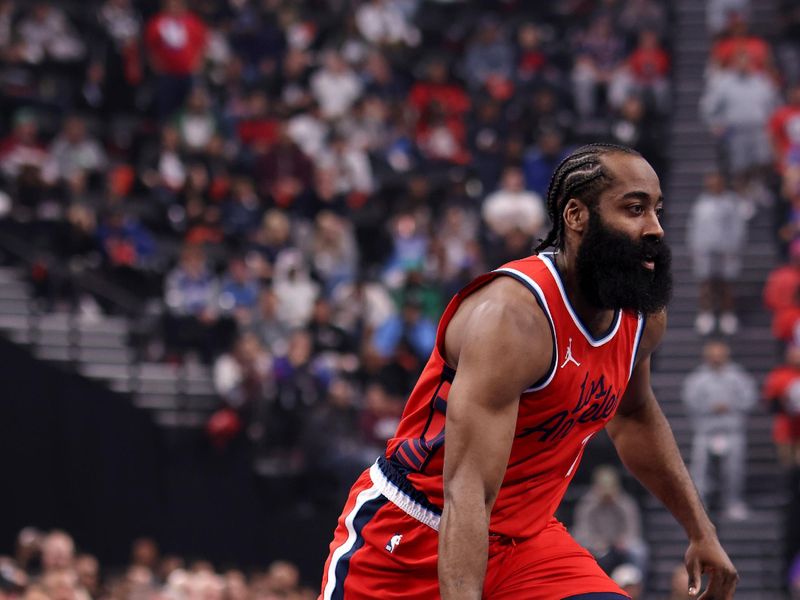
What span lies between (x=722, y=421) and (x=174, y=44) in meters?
7.79

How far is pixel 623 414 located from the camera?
5.26 metres

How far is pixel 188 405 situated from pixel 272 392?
1.01m

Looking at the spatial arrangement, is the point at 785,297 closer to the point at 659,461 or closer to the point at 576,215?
the point at 659,461

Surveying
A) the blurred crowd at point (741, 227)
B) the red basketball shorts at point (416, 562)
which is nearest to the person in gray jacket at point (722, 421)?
the blurred crowd at point (741, 227)

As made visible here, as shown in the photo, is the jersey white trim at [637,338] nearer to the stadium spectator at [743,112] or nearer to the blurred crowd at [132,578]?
the blurred crowd at [132,578]

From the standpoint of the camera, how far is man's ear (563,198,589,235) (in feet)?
15.0

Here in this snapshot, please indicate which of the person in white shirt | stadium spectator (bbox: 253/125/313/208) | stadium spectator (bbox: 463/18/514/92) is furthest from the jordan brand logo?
stadium spectator (bbox: 463/18/514/92)

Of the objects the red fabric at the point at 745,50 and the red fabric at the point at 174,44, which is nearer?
the red fabric at the point at 745,50

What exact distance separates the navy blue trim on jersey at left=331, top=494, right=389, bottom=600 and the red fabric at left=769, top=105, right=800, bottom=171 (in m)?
12.3

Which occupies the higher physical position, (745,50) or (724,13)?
(724,13)

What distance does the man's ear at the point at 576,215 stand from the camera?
15.0 feet

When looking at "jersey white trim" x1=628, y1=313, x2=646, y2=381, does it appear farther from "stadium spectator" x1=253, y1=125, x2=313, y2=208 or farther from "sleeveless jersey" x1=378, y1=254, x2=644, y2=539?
"stadium spectator" x1=253, y1=125, x2=313, y2=208

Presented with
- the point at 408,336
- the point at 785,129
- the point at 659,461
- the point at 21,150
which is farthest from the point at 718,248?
the point at 659,461

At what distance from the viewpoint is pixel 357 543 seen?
16.0 feet
